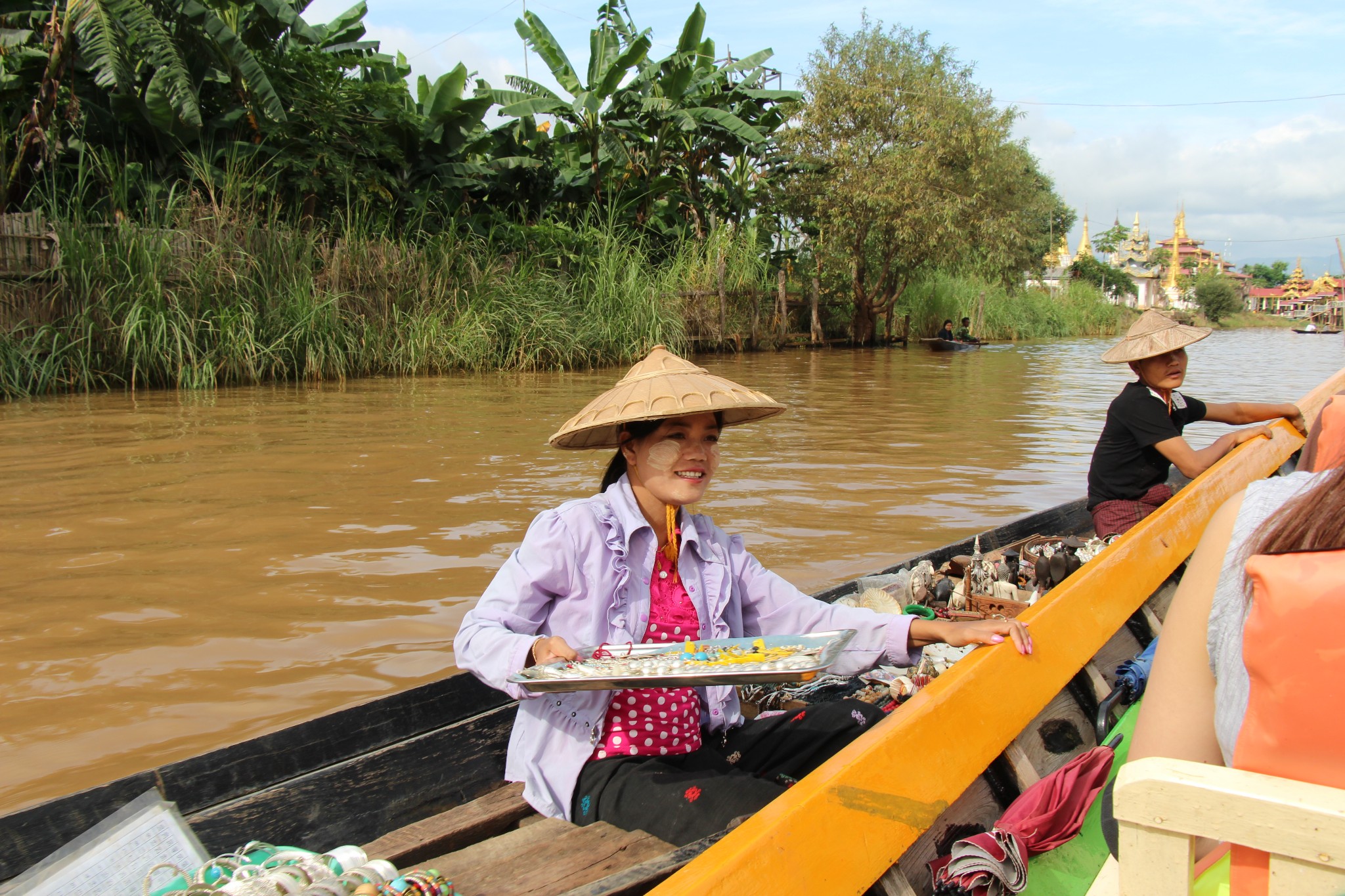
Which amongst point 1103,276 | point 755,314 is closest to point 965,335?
point 755,314

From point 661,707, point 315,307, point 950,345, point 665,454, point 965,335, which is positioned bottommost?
point 661,707

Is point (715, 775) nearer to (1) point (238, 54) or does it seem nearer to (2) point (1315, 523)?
(2) point (1315, 523)

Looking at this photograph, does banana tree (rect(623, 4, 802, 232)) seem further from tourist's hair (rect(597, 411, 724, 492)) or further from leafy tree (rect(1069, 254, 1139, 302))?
leafy tree (rect(1069, 254, 1139, 302))

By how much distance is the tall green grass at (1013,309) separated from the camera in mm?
23562

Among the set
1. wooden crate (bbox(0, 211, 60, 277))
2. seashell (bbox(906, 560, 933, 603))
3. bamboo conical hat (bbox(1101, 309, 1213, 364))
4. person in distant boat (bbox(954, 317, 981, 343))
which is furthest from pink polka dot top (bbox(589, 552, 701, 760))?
person in distant boat (bbox(954, 317, 981, 343))

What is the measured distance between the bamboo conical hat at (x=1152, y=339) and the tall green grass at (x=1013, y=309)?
63.1 feet

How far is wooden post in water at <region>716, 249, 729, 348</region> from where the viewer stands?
15141 mm

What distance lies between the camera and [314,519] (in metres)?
5.19

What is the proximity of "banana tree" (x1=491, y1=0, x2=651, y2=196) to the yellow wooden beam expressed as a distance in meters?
12.9

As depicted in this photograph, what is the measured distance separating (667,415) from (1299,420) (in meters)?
4.68

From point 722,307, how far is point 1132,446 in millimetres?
11161

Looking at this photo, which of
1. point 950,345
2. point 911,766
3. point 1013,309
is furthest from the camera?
point 1013,309

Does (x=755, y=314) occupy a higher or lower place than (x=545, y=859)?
higher

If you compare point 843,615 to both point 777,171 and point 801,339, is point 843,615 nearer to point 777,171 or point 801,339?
point 801,339
